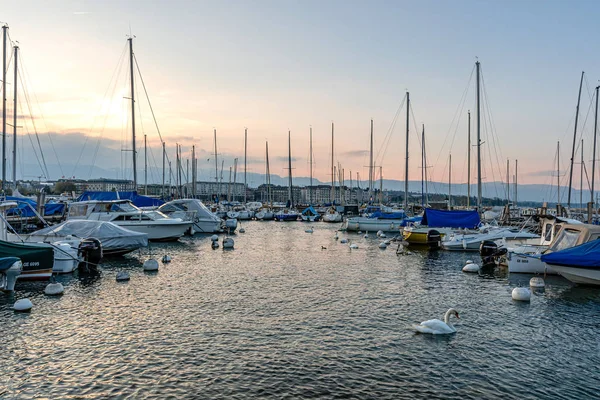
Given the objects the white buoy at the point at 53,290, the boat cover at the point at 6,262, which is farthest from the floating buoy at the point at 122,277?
the boat cover at the point at 6,262

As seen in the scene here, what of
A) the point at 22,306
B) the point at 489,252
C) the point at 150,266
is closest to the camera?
the point at 22,306

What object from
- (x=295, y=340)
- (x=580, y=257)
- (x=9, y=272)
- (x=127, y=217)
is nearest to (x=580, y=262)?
(x=580, y=257)

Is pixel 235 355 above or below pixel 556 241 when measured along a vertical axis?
below

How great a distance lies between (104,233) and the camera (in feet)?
111

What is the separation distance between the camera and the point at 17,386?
39.7 feet

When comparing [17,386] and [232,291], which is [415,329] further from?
[17,386]

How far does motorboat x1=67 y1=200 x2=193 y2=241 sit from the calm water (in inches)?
747

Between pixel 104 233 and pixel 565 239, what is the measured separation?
102 ft

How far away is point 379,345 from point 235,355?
15.7 feet

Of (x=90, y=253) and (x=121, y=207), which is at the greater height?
(x=121, y=207)

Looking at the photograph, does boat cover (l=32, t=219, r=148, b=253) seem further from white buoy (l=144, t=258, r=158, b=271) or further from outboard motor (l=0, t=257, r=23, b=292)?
outboard motor (l=0, t=257, r=23, b=292)

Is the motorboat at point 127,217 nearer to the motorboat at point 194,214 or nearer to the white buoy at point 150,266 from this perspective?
the motorboat at point 194,214

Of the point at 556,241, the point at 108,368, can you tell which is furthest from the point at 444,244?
the point at 108,368

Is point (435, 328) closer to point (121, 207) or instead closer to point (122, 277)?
point (122, 277)
